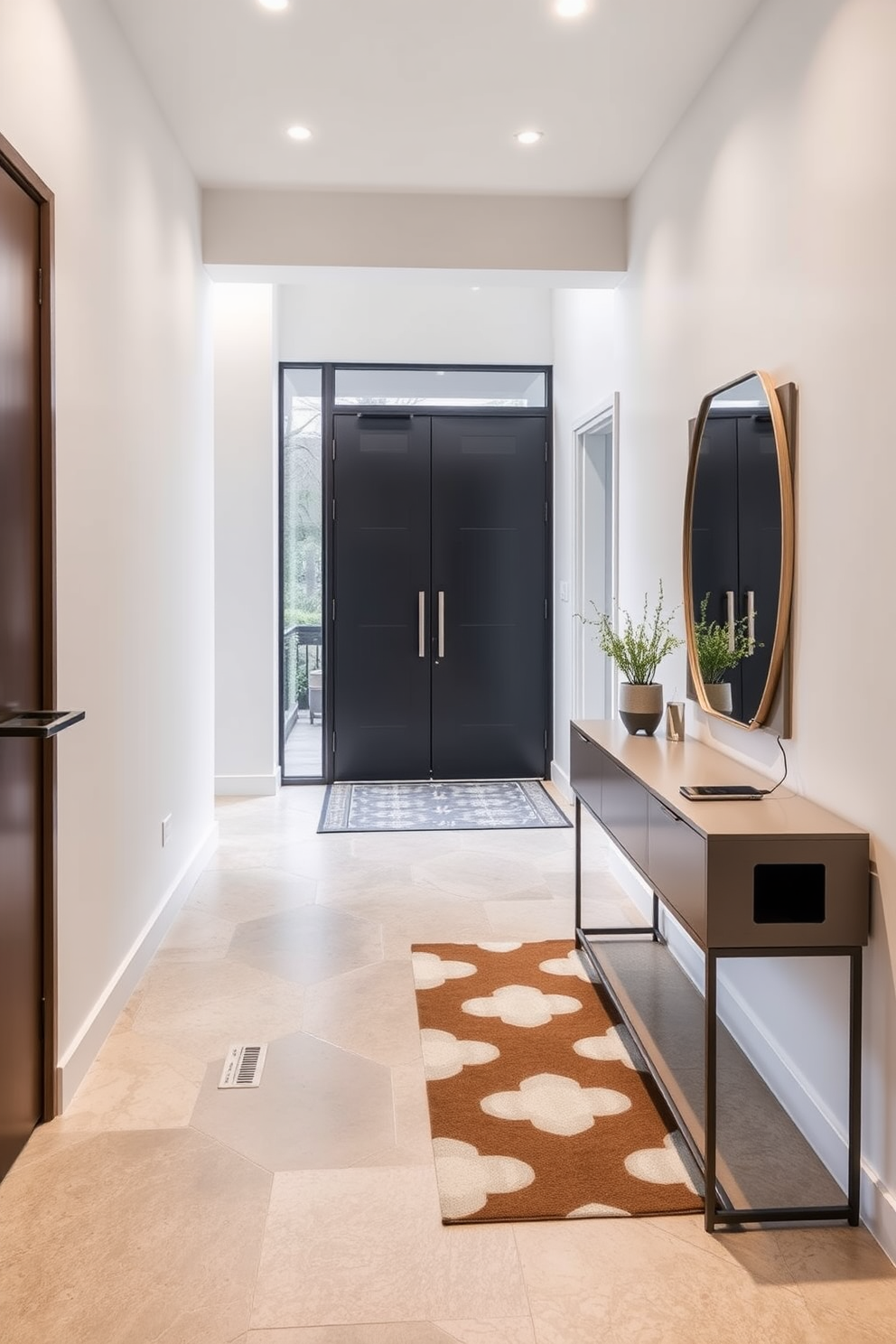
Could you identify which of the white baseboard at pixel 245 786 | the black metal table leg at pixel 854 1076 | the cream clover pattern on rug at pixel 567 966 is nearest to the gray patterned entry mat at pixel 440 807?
the white baseboard at pixel 245 786

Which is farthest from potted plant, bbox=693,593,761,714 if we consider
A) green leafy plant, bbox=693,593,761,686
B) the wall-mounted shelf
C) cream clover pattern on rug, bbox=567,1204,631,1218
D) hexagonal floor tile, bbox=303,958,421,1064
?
the wall-mounted shelf

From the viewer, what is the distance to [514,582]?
637cm

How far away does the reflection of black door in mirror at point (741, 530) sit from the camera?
2.60 meters

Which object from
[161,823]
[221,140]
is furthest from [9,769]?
[221,140]

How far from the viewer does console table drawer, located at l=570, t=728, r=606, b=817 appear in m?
3.19

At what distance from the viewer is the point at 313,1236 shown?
1963 mm

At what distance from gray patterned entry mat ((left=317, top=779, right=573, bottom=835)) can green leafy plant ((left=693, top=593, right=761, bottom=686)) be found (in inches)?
86.1

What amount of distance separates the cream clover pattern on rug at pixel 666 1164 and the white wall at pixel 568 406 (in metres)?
3.29

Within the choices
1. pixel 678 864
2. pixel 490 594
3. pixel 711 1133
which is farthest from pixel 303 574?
pixel 711 1133

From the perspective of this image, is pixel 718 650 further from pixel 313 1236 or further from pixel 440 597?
pixel 440 597

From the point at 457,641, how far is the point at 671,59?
12.1ft

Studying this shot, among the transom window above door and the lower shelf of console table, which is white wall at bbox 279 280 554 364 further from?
the lower shelf of console table

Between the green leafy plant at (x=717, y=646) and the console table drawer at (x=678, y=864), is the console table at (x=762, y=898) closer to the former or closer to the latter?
the console table drawer at (x=678, y=864)

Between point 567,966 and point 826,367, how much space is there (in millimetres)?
1981
